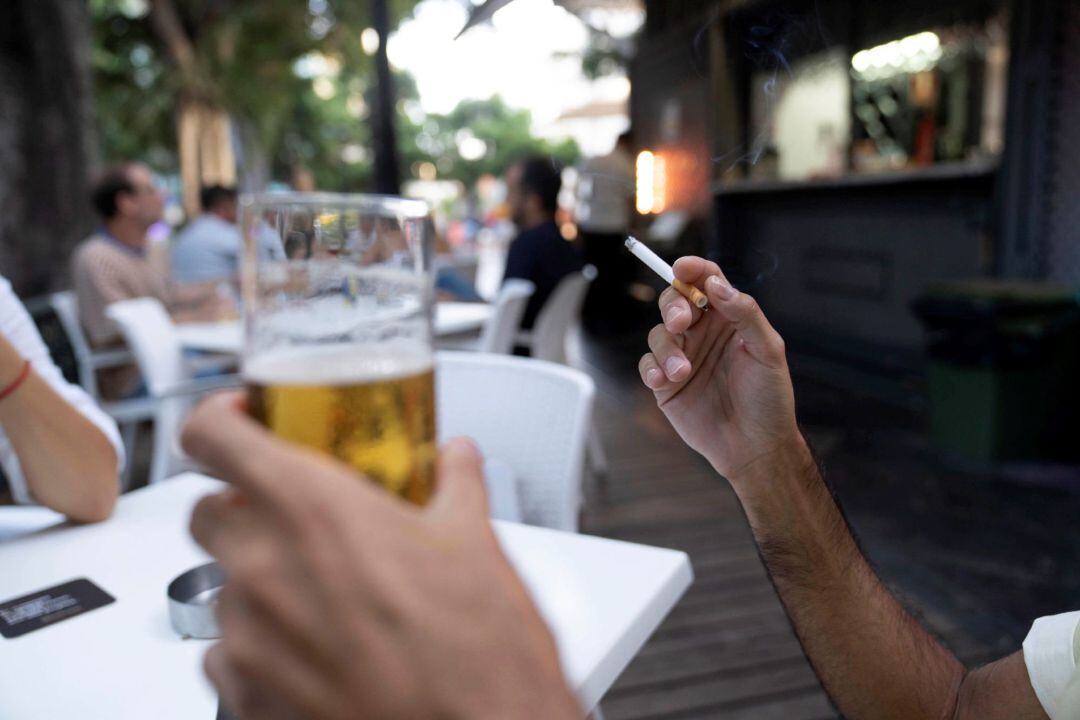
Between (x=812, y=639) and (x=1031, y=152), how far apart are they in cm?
445

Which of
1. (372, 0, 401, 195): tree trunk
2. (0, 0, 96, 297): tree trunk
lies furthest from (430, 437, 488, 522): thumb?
(372, 0, 401, 195): tree trunk

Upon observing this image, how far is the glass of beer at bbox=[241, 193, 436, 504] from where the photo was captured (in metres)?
0.36

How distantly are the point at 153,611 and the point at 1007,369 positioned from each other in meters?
3.99

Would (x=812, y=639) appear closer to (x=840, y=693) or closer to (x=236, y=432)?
(x=840, y=693)

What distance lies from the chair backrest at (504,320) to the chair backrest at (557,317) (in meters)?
0.14

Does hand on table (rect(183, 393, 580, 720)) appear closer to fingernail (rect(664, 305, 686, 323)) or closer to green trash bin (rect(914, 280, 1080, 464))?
fingernail (rect(664, 305, 686, 323))

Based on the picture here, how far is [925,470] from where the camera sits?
3938 mm

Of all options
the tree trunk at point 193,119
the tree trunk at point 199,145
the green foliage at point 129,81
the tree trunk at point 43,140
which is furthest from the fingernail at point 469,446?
the tree trunk at point 199,145

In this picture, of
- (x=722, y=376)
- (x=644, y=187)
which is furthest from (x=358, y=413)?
(x=644, y=187)

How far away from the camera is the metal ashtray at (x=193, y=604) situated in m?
0.93

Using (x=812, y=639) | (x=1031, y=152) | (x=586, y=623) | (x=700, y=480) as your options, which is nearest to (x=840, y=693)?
(x=812, y=639)

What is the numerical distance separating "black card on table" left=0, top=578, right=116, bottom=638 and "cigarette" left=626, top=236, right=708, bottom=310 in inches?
31.8

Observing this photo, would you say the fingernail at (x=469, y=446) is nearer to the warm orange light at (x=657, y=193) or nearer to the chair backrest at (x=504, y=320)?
the warm orange light at (x=657, y=193)

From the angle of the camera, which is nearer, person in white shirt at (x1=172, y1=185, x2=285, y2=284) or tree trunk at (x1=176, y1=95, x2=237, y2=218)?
person in white shirt at (x1=172, y1=185, x2=285, y2=284)
